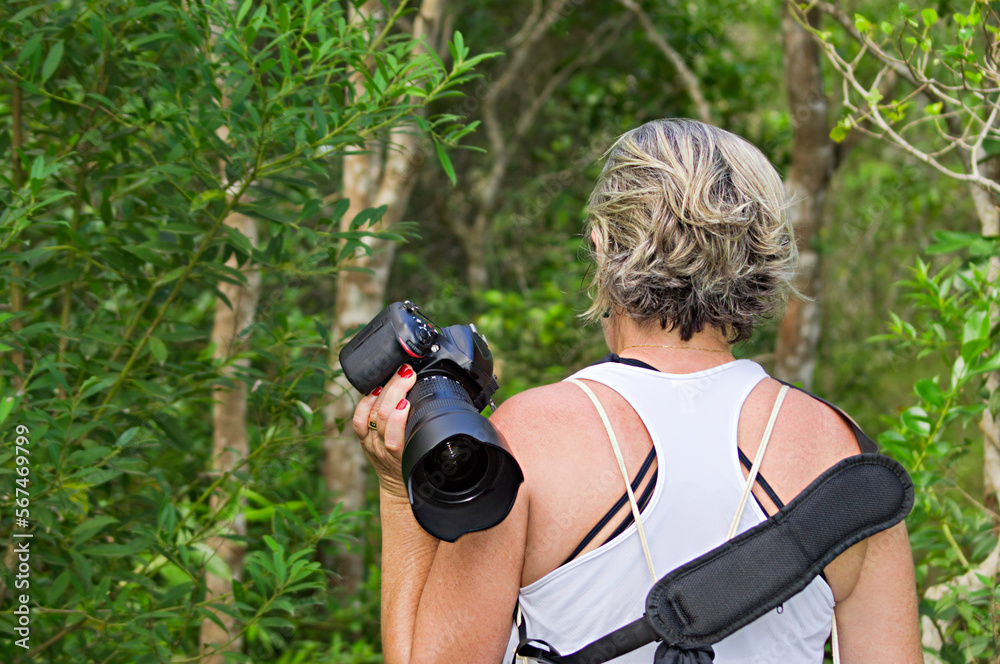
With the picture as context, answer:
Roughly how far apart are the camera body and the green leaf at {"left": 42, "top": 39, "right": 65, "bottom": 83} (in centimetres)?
99

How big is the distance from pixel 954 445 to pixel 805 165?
256cm

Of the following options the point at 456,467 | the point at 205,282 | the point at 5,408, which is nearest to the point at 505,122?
the point at 205,282

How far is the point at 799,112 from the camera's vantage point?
418cm

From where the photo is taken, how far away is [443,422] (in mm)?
1089

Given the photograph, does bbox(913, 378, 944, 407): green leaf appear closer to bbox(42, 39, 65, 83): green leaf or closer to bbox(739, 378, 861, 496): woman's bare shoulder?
bbox(739, 378, 861, 496): woman's bare shoulder

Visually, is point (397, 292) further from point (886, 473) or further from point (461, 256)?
point (886, 473)

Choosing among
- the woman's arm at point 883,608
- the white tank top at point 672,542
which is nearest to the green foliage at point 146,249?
the white tank top at point 672,542

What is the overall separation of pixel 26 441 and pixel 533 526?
1103 millimetres

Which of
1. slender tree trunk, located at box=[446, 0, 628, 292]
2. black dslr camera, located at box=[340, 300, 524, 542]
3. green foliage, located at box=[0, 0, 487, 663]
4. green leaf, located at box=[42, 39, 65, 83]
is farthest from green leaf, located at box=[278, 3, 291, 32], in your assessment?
slender tree trunk, located at box=[446, 0, 628, 292]

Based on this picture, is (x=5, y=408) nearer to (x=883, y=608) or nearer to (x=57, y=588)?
(x=57, y=588)

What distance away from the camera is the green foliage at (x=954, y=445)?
1.87 metres

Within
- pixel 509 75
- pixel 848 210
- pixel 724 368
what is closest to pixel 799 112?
pixel 509 75

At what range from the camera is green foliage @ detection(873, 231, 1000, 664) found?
6.13 ft

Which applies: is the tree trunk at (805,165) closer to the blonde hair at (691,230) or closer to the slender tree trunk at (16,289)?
the blonde hair at (691,230)
